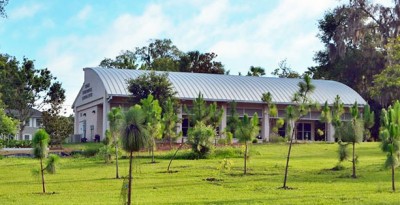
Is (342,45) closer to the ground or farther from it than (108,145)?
farther from it

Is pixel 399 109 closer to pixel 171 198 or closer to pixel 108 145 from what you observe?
pixel 171 198

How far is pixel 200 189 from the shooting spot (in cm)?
2066

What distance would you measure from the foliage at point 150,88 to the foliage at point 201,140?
13.8 metres

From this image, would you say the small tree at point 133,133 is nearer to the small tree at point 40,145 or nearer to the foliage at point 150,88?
the small tree at point 40,145

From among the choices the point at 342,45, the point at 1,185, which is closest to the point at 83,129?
the point at 342,45

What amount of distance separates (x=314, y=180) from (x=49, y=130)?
29708mm

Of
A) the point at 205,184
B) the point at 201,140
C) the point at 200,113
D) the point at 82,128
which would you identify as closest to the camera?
the point at 205,184

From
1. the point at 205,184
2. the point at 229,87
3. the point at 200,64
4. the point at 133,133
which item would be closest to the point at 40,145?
the point at 205,184

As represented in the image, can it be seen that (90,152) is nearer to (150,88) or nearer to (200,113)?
(200,113)

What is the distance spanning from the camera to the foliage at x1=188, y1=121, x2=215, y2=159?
3450 cm

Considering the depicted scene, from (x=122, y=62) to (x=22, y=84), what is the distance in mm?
20274

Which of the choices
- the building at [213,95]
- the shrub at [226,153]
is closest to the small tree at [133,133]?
the shrub at [226,153]

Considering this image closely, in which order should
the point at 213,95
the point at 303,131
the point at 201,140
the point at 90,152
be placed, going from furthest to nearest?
the point at 303,131 < the point at 213,95 < the point at 90,152 < the point at 201,140

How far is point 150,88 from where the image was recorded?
48594mm
